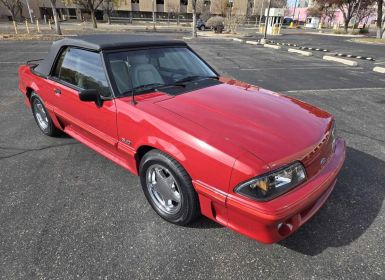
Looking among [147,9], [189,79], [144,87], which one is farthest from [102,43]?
[147,9]

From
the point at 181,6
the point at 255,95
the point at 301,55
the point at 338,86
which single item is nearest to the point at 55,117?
the point at 255,95

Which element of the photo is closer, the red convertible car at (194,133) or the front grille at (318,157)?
the red convertible car at (194,133)

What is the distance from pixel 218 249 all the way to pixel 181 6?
72849mm

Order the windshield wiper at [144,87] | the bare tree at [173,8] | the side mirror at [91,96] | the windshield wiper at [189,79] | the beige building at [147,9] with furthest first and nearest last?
A: 1. the bare tree at [173,8]
2. the beige building at [147,9]
3. the windshield wiper at [189,79]
4. the windshield wiper at [144,87]
5. the side mirror at [91,96]

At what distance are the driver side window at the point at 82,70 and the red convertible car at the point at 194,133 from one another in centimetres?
1

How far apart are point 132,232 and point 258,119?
1.55m

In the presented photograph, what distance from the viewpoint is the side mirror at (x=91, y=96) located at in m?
2.83

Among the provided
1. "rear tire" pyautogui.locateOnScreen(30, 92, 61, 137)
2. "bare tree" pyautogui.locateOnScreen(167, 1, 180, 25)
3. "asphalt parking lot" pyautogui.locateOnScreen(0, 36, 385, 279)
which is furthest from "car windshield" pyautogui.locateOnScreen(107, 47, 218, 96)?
"bare tree" pyautogui.locateOnScreen(167, 1, 180, 25)

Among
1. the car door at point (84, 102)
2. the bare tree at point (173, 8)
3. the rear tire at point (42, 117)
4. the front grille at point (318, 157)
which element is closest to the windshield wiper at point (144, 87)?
the car door at point (84, 102)

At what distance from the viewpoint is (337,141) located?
300cm

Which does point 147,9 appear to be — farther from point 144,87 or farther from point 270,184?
point 270,184

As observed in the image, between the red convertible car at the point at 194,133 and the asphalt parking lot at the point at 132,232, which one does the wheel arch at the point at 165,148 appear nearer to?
the red convertible car at the point at 194,133

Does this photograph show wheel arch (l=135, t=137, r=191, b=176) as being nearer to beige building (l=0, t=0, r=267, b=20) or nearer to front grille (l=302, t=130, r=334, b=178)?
front grille (l=302, t=130, r=334, b=178)

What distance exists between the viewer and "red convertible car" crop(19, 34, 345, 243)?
205 centimetres
